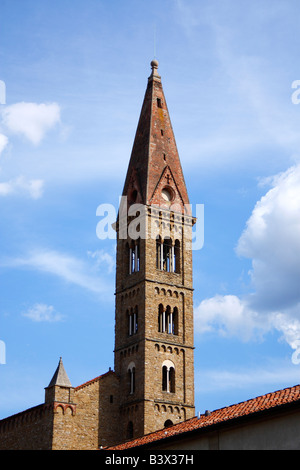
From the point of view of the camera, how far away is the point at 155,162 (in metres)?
47.2

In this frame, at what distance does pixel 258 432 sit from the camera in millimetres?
22891

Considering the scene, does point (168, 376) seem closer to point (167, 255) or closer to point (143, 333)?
point (143, 333)

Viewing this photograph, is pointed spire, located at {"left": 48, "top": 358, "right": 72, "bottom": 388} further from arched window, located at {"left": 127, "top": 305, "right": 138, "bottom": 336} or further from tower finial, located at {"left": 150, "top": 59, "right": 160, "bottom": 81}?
tower finial, located at {"left": 150, "top": 59, "right": 160, "bottom": 81}

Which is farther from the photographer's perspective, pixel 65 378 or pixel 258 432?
pixel 65 378

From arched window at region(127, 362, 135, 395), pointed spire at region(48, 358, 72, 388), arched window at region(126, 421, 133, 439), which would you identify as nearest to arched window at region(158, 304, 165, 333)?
arched window at region(127, 362, 135, 395)

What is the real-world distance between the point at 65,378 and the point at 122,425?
4.26m

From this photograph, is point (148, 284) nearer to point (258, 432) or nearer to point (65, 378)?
point (65, 378)

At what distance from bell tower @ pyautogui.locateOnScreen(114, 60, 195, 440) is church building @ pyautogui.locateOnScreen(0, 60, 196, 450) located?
0.18 feet
